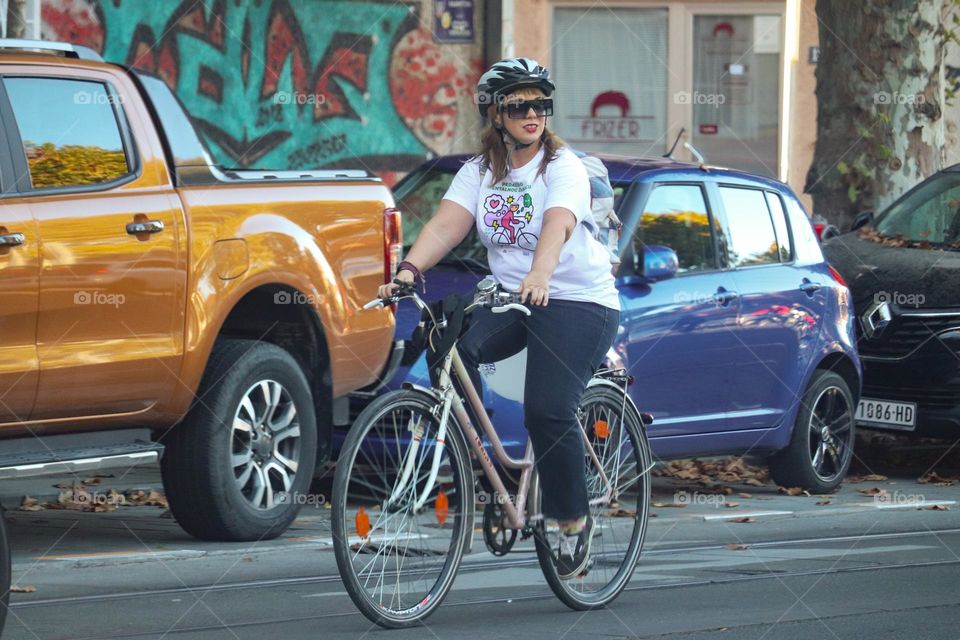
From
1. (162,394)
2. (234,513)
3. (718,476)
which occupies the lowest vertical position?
(718,476)

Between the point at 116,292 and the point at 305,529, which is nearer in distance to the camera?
the point at 116,292

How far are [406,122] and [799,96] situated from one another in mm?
4564

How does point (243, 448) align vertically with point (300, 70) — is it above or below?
below

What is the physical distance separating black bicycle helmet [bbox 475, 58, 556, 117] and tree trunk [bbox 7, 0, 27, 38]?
648cm

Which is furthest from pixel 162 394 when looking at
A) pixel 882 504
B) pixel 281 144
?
pixel 281 144

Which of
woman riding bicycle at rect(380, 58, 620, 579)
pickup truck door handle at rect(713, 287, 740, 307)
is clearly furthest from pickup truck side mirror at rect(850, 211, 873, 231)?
woman riding bicycle at rect(380, 58, 620, 579)

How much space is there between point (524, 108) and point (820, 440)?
5.52 metres

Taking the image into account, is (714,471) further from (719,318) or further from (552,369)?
(552,369)

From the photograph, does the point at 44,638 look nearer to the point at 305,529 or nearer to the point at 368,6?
the point at 305,529

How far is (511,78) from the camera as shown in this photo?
20.7 ft

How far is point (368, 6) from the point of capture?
760 inches

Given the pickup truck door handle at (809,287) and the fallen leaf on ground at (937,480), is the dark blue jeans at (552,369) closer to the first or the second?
the pickup truck door handle at (809,287)

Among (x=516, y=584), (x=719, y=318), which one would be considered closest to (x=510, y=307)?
(x=516, y=584)

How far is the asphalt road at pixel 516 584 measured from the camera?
6.34 m
